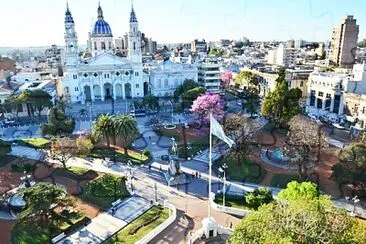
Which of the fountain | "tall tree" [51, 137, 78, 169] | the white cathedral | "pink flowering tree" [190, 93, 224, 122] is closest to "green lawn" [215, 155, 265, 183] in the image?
the fountain

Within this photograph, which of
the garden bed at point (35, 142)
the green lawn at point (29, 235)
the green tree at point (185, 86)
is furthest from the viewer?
the green tree at point (185, 86)

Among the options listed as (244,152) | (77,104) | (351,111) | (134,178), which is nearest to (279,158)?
(244,152)

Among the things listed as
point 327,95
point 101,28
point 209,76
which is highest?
point 101,28

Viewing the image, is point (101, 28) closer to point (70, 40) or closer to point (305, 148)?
point (70, 40)

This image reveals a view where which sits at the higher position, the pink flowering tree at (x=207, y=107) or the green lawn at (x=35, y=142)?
the pink flowering tree at (x=207, y=107)

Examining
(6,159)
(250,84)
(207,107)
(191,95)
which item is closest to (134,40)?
(191,95)

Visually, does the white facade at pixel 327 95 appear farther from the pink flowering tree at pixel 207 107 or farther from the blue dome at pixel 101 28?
the blue dome at pixel 101 28

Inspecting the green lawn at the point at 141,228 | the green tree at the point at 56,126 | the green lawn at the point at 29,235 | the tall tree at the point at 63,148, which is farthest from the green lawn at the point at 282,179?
the green tree at the point at 56,126
